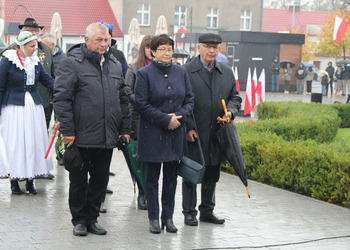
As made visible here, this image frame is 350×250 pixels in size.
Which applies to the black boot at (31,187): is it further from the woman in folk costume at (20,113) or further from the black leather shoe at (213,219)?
the black leather shoe at (213,219)

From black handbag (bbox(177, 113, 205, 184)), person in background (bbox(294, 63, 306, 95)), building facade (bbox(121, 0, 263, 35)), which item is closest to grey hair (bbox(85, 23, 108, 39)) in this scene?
black handbag (bbox(177, 113, 205, 184))

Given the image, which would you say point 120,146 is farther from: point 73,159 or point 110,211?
point 110,211

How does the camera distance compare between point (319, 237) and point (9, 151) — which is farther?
point (9, 151)

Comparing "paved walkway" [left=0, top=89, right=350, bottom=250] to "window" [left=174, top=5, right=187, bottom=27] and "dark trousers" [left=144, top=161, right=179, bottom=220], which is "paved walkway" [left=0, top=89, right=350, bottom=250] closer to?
"dark trousers" [left=144, top=161, right=179, bottom=220]

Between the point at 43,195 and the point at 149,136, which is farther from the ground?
the point at 149,136

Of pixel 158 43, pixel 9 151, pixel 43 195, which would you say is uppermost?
pixel 158 43

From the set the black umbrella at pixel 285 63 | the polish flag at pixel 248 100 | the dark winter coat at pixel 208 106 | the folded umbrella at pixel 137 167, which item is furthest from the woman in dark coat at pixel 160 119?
the black umbrella at pixel 285 63

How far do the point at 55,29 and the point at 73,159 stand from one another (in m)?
25.3

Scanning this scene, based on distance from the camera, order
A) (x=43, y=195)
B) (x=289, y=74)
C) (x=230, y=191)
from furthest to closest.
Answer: (x=289, y=74), (x=230, y=191), (x=43, y=195)

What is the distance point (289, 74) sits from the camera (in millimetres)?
36344

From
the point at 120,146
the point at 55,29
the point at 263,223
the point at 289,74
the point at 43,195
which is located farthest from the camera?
the point at 289,74

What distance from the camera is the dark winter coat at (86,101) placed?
5.82 meters

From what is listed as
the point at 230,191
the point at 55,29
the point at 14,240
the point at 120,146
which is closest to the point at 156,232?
the point at 120,146

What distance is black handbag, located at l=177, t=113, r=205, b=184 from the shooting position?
6.24 m
